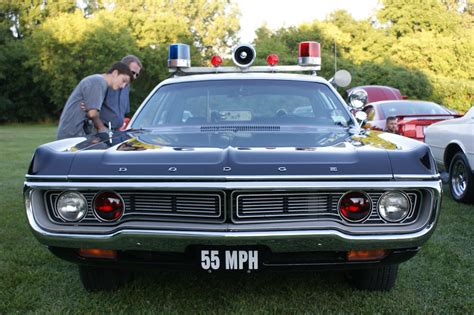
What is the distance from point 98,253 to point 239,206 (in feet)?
2.64

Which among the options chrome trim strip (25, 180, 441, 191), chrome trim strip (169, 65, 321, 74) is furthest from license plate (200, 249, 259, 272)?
chrome trim strip (169, 65, 321, 74)

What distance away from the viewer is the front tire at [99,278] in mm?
3115

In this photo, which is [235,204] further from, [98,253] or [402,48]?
[402,48]

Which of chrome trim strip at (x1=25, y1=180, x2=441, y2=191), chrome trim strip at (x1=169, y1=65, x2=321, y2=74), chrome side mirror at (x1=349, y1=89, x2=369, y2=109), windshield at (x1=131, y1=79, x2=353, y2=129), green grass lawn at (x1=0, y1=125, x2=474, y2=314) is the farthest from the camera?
chrome trim strip at (x1=169, y1=65, x2=321, y2=74)

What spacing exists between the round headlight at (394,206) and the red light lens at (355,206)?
0.24 ft

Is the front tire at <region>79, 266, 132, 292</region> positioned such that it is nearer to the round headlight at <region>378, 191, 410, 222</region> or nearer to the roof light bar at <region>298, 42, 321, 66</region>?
the round headlight at <region>378, 191, 410, 222</region>

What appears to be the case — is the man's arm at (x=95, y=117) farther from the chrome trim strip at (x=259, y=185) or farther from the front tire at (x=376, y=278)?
the front tire at (x=376, y=278)

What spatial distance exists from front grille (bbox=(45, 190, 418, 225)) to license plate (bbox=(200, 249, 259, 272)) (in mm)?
150

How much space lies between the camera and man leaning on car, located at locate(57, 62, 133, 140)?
17.0 ft

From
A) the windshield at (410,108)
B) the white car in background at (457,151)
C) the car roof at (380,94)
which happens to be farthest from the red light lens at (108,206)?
the car roof at (380,94)

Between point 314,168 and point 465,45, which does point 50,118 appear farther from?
point 314,168

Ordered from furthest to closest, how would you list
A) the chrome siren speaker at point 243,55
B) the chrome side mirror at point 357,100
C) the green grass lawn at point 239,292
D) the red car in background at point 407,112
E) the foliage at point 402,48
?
the foliage at point 402,48 < the red car in background at point 407,112 < the chrome siren speaker at point 243,55 < the chrome side mirror at point 357,100 < the green grass lawn at point 239,292

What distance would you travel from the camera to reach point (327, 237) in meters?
2.46

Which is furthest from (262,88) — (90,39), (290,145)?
(90,39)
